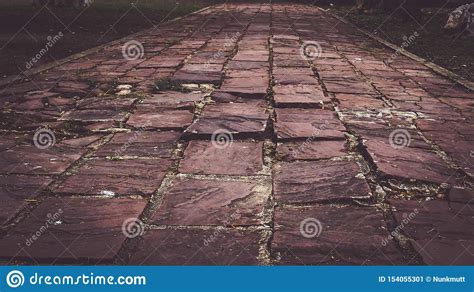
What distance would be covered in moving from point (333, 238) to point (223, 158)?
91 centimetres

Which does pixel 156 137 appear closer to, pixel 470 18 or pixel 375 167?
pixel 375 167

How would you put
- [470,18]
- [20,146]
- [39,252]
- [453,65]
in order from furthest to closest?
[470,18] → [453,65] → [20,146] → [39,252]

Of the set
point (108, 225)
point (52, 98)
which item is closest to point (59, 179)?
point (108, 225)

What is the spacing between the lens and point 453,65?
17.0 ft

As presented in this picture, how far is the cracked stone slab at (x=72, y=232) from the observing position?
1536 mm

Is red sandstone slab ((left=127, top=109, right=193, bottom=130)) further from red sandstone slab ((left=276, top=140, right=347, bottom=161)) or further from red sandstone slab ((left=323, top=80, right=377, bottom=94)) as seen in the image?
red sandstone slab ((left=323, top=80, right=377, bottom=94))

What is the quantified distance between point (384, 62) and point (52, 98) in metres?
3.92

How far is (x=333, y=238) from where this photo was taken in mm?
1655

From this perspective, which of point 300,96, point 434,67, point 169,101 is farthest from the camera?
point 434,67

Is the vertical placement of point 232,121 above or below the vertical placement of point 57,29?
above

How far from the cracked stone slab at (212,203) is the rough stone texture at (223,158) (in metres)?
0.14

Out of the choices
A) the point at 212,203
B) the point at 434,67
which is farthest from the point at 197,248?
the point at 434,67

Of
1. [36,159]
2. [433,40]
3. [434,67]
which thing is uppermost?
[36,159]

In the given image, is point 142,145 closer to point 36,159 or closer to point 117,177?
point 117,177
